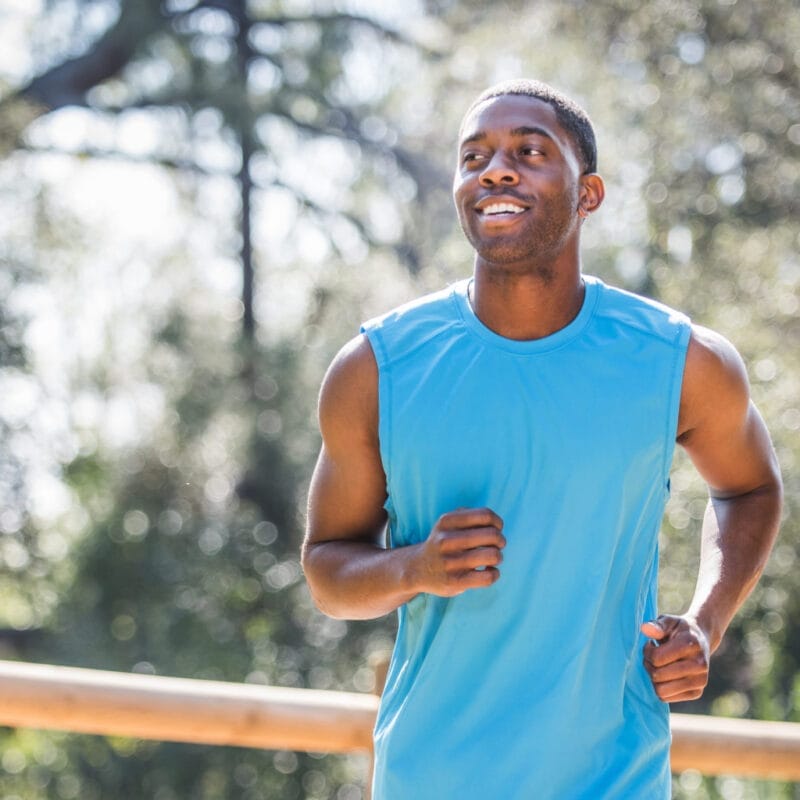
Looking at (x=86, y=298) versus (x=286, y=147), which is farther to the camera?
(x=286, y=147)

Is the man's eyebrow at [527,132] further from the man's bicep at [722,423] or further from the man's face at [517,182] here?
the man's bicep at [722,423]

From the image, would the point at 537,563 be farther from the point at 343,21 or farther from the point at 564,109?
the point at 343,21

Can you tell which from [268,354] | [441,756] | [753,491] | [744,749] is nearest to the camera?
[441,756]

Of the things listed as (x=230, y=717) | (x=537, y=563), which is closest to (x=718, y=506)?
(x=537, y=563)

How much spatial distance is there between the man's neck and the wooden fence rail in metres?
1.19

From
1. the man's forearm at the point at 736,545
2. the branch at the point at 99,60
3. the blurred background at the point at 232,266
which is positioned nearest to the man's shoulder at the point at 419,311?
the man's forearm at the point at 736,545

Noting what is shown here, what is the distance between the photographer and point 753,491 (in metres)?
1.99

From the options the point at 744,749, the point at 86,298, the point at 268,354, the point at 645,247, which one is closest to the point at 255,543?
the point at 268,354

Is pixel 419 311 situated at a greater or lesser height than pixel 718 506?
greater

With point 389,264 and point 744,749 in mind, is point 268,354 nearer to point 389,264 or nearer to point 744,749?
point 389,264

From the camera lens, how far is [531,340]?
1.88 m

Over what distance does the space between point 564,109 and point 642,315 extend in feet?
1.12

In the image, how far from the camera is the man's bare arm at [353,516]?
1.75 m

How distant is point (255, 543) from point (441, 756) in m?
8.96
